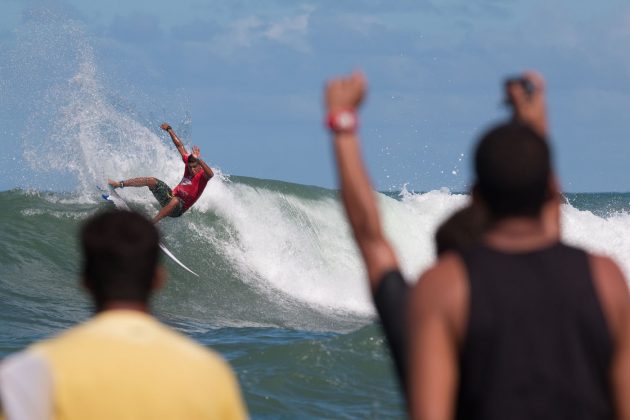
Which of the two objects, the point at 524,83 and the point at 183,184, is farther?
the point at 183,184

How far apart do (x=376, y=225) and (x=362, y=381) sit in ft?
23.8

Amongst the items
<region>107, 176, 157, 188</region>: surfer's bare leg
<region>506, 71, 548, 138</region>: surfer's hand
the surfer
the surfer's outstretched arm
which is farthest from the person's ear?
<region>107, 176, 157, 188</region>: surfer's bare leg

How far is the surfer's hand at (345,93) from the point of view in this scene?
9.05ft

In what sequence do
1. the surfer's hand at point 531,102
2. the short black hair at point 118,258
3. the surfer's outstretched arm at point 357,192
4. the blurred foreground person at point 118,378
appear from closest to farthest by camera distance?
the blurred foreground person at point 118,378, the short black hair at point 118,258, the surfer's outstretched arm at point 357,192, the surfer's hand at point 531,102

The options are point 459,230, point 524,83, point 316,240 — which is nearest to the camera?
point 459,230

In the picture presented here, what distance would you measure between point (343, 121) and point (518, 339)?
0.71 m

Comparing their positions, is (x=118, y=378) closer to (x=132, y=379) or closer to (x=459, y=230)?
(x=132, y=379)

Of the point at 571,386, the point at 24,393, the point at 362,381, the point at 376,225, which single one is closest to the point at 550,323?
the point at 571,386

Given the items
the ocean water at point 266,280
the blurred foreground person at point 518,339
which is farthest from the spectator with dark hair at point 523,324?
the ocean water at point 266,280

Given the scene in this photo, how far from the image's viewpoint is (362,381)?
987 centimetres

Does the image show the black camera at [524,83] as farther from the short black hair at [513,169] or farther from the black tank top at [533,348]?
the black tank top at [533,348]

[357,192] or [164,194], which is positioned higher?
[357,192]

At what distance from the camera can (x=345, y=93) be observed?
109 inches

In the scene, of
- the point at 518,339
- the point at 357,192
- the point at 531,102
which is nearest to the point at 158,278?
the point at 357,192
